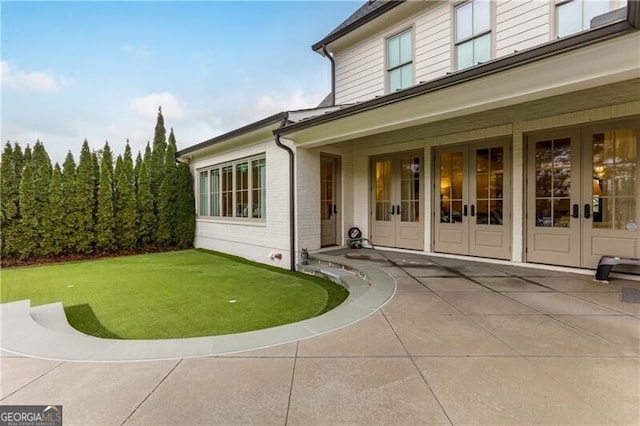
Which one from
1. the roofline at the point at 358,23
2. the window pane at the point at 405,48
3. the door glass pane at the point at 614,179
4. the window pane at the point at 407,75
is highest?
the roofline at the point at 358,23

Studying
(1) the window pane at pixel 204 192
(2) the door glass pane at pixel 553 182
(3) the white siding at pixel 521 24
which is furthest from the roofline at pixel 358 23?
(1) the window pane at pixel 204 192

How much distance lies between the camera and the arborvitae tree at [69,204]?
804cm

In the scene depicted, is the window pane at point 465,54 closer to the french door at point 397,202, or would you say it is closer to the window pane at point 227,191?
the french door at point 397,202

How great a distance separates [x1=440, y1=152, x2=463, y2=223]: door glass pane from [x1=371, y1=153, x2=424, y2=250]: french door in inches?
19.5

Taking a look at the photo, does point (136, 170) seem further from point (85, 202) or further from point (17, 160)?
point (17, 160)

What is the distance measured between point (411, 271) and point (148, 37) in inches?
380

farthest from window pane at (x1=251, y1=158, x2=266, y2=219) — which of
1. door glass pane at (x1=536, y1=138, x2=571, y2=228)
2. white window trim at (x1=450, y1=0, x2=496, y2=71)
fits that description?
door glass pane at (x1=536, y1=138, x2=571, y2=228)

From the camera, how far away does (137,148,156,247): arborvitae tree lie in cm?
920

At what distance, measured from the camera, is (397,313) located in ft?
10.2

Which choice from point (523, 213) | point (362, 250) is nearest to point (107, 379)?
point (362, 250)

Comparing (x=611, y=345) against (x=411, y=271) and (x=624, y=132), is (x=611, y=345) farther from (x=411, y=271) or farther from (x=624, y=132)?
(x=624, y=132)

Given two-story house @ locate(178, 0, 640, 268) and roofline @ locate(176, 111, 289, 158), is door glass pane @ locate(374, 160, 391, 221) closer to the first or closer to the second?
two-story house @ locate(178, 0, 640, 268)

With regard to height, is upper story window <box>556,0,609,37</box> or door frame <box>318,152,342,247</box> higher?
upper story window <box>556,0,609,37</box>

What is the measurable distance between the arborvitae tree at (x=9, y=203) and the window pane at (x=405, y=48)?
10082 mm
